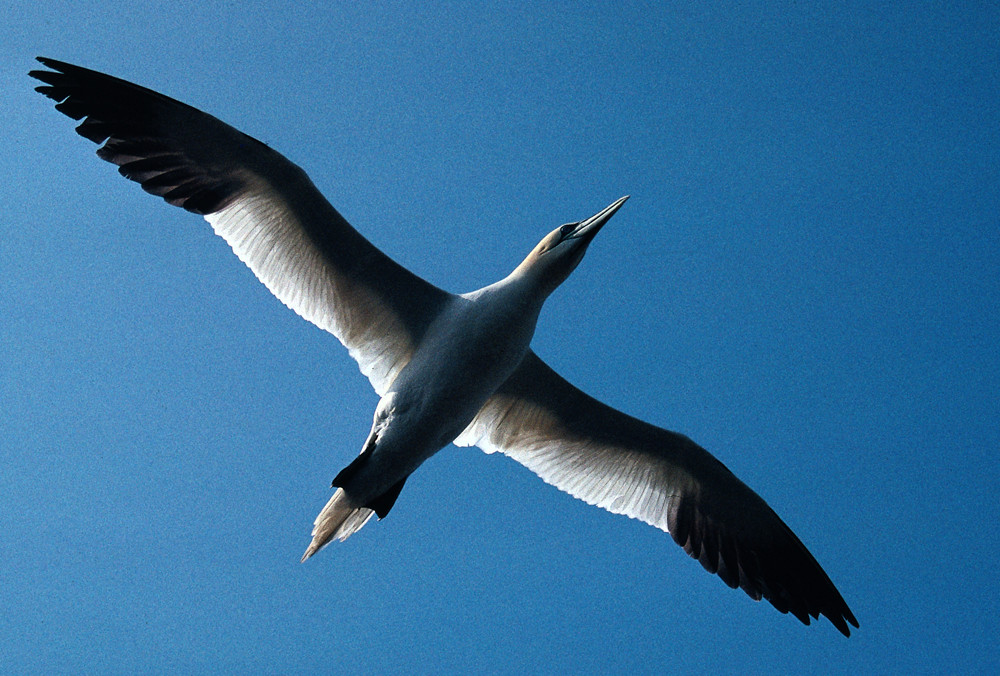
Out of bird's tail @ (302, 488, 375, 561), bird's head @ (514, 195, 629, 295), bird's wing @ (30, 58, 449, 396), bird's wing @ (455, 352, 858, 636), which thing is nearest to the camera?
bird's wing @ (30, 58, 449, 396)

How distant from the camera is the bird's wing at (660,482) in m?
9.16

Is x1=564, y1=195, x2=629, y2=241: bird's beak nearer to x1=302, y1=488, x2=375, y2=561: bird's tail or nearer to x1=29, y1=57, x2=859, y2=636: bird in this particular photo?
x1=29, y1=57, x2=859, y2=636: bird

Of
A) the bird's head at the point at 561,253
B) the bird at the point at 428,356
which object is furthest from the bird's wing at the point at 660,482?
the bird's head at the point at 561,253

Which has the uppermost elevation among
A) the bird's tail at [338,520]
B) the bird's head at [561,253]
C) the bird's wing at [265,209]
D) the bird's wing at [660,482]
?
the bird's head at [561,253]

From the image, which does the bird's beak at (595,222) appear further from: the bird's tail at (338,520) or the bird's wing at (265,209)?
the bird's tail at (338,520)

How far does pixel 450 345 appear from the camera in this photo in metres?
7.84

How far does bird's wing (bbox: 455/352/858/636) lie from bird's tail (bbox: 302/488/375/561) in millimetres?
1388

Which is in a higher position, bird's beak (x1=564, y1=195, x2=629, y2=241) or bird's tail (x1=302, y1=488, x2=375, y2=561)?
bird's beak (x1=564, y1=195, x2=629, y2=241)

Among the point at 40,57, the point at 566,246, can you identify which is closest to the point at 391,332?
the point at 566,246

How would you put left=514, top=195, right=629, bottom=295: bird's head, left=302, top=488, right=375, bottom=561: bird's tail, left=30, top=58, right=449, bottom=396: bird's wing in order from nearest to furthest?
left=30, top=58, right=449, bottom=396: bird's wing < left=302, top=488, right=375, bottom=561: bird's tail < left=514, top=195, right=629, bottom=295: bird's head

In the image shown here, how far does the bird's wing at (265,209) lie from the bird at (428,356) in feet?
0.04

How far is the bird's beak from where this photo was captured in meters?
8.16

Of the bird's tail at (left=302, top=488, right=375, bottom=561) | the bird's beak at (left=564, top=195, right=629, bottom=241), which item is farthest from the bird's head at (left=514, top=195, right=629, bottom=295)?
the bird's tail at (left=302, top=488, right=375, bottom=561)

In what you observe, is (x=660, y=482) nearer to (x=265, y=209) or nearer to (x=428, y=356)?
(x=428, y=356)
